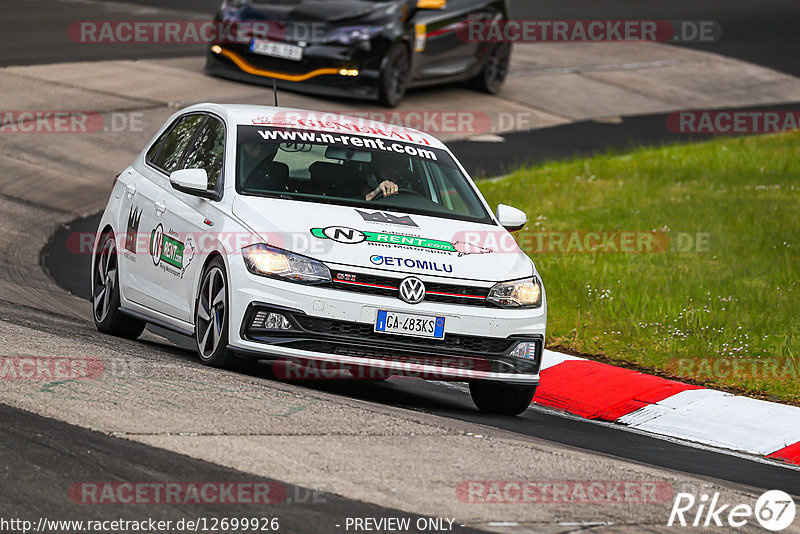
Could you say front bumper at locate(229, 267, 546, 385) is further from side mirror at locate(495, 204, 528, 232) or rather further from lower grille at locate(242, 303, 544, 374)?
side mirror at locate(495, 204, 528, 232)

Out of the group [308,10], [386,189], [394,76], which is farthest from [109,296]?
[394,76]

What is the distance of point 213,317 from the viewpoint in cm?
800

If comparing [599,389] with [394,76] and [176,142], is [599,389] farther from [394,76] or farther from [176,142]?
[394,76]

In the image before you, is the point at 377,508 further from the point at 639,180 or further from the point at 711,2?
the point at 711,2

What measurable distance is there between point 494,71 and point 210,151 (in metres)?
13.1

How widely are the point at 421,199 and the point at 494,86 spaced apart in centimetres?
1319

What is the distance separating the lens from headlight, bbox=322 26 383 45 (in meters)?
18.6

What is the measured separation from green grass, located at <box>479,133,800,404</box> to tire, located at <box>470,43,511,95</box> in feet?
11.2

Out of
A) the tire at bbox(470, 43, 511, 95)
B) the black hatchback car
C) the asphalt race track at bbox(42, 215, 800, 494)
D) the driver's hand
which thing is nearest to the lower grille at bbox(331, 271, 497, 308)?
the asphalt race track at bbox(42, 215, 800, 494)

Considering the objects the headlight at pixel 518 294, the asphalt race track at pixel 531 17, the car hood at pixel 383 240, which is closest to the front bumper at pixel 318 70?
the asphalt race track at pixel 531 17

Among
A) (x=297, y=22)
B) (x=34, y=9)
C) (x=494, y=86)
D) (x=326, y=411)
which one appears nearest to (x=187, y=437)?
(x=326, y=411)

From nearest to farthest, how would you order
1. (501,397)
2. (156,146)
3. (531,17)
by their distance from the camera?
(501,397) → (156,146) → (531,17)

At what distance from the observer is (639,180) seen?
17.0m

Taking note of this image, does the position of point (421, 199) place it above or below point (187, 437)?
above
